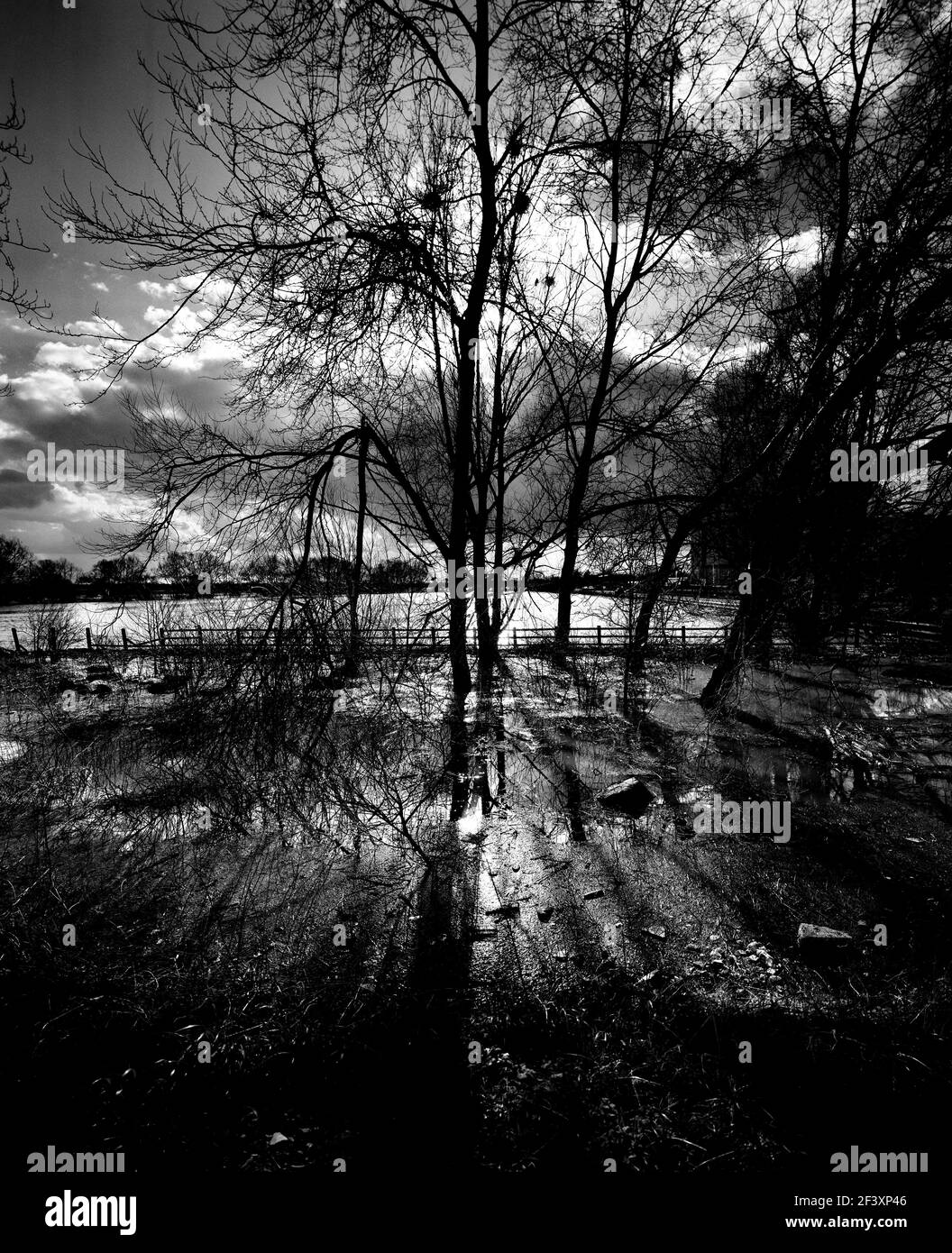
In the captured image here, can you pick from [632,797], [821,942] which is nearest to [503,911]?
[821,942]

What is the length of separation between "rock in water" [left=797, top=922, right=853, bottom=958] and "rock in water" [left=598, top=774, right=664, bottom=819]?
219 centimetres

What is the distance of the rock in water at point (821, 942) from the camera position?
366 cm

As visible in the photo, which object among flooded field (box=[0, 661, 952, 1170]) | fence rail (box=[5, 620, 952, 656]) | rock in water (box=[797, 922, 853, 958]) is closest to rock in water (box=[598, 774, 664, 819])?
flooded field (box=[0, 661, 952, 1170])

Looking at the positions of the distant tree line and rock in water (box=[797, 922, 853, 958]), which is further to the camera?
the distant tree line

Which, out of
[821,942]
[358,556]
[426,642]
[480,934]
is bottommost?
[480,934]

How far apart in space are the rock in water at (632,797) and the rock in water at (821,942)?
7.18 ft

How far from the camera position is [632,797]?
6207 millimetres

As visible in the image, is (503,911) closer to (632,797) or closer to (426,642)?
(632,797)

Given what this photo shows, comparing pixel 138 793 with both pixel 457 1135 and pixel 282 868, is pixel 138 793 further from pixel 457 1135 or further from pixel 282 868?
pixel 457 1135

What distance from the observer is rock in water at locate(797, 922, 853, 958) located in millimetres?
3664

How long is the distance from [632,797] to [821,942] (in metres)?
2.57

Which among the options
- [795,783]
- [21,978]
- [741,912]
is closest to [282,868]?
[21,978]

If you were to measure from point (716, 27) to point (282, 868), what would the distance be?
38.2 ft

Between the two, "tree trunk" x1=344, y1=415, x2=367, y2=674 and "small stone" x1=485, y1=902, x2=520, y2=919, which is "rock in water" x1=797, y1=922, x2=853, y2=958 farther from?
"tree trunk" x1=344, y1=415, x2=367, y2=674
